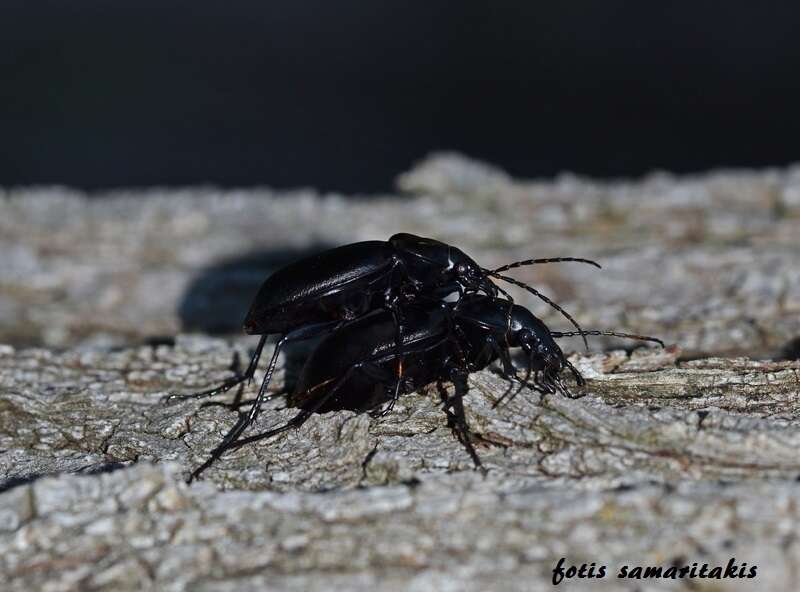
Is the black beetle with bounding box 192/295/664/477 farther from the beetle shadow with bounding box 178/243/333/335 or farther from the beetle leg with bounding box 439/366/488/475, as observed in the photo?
the beetle shadow with bounding box 178/243/333/335

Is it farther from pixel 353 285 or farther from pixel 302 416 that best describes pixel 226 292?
pixel 302 416

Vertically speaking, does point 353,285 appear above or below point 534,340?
above

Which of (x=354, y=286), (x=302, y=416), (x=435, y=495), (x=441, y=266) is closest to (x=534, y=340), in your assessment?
(x=441, y=266)

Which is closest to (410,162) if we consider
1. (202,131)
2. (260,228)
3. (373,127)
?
(373,127)

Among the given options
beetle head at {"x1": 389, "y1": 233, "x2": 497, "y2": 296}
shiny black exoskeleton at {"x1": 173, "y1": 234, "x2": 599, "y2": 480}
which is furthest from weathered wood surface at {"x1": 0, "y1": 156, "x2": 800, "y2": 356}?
shiny black exoskeleton at {"x1": 173, "y1": 234, "x2": 599, "y2": 480}

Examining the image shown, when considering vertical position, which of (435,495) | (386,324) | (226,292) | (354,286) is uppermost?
(354,286)
